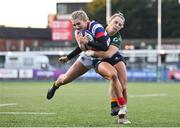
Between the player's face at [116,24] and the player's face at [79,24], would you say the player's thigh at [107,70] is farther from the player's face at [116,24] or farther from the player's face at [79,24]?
the player's face at [79,24]

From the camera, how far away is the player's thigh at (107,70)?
10883 mm

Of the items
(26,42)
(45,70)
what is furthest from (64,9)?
(45,70)

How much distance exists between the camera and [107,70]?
10938 mm

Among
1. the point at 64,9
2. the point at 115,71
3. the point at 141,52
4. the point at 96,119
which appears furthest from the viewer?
the point at 64,9

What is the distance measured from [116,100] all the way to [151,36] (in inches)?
3203

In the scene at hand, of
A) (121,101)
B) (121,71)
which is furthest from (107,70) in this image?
(121,71)

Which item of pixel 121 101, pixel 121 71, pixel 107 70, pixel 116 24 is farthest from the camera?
pixel 121 71

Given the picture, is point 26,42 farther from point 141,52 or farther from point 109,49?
point 109,49

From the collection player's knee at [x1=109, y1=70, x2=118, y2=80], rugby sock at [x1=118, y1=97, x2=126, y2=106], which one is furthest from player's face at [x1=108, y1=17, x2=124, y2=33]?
rugby sock at [x1=118, y1=97, x2=126, y2=106]

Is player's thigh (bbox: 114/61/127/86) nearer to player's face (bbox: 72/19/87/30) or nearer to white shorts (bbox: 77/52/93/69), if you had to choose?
white shorts (bbox: 77/52/93/69)

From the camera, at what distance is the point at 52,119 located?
38.0 feet

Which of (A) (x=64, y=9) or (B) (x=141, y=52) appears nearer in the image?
(B) (x=141, y=52)

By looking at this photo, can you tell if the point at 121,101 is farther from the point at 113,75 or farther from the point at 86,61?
the point at 86,61

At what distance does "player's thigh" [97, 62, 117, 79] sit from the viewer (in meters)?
10.9
